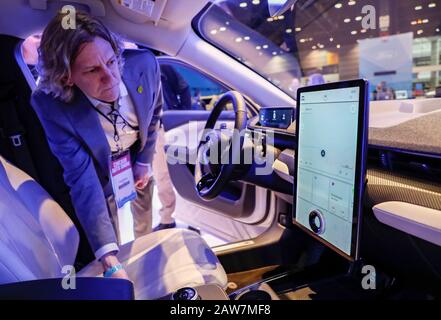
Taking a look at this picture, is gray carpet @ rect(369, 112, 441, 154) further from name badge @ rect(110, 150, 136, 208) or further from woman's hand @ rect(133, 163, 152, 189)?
woman's hand @ rect(133, 163, 152, 189)

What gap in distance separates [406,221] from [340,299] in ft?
2.50

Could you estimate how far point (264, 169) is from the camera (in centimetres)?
134

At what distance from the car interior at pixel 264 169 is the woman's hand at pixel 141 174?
0.32m

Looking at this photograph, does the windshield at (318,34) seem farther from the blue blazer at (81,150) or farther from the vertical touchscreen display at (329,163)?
the blue blazer at (81,150)

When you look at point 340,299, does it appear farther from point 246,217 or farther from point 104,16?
point 104,16

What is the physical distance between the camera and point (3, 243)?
74 centimetres

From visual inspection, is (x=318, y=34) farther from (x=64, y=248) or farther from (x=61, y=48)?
(x=64, y=248)

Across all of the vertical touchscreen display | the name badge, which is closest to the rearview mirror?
the vertical touchscreen display

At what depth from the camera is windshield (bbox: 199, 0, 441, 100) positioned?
1.53m

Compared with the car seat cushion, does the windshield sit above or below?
above

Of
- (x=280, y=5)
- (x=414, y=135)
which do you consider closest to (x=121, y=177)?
(x=280, y=5)

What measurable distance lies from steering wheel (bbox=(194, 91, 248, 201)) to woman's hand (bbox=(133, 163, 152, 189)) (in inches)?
23.7

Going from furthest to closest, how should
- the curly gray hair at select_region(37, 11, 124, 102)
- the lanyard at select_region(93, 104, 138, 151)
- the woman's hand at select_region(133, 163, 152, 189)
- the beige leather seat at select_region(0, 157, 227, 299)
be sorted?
the woman's hand at select_region(133, 163, 152, 189) < the lanyard at select_region(93, 104, 138, 151) < the curly gray hair at select_region(37, 11, 124, 102) < the beige leather seat at select_region(0, 157, 227, 299)
